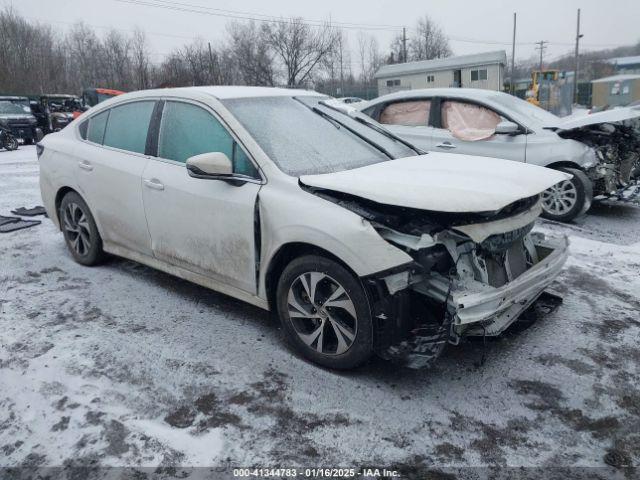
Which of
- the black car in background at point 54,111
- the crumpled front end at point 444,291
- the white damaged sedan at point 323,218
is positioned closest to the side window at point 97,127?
the white damaged sedan at point 323,218

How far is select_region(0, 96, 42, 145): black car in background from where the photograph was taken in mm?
17906

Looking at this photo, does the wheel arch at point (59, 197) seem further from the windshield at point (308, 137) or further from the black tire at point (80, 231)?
the windshield at point (308, 137)

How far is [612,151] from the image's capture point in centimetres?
666

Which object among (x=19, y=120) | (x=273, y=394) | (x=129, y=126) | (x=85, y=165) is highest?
(x=19, y=120)

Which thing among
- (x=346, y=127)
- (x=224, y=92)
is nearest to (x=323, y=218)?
(x=346, y=127)

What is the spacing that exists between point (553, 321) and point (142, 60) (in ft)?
194

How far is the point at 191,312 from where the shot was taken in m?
3.95

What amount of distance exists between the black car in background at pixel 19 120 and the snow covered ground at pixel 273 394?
16612 mm

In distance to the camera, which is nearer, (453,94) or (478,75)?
(453,94)

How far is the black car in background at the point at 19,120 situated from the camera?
705 inches

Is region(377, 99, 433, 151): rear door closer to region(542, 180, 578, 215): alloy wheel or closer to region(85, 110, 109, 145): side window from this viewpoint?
region(542, 180, 578, 215): alloy wheel

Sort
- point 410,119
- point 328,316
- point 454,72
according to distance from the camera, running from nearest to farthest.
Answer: point 328,316 < point 410,119 < point 454,72

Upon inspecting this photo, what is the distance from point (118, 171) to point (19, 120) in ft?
56.3

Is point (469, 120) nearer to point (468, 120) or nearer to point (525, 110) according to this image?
point (468, 120)
